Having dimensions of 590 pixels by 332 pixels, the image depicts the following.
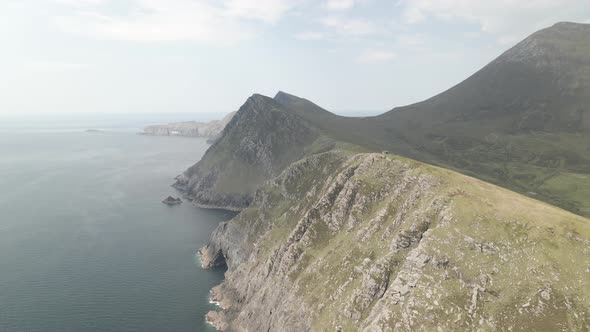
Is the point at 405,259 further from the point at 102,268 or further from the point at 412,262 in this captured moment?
the point at 102,268

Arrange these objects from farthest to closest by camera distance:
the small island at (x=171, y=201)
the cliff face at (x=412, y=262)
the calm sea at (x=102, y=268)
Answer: the small island at (x=171, y=201)
the calm sea at (x=102, y=268)
the cliff face at (x=412, y=262)

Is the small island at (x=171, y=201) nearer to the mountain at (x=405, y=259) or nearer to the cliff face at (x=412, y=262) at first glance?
the mountain at (x=405, y=259)

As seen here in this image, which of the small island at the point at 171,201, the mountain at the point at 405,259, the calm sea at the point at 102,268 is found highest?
the mountain at the point at 405,259

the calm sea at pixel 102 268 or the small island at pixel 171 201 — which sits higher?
the small island at pixel 171 201

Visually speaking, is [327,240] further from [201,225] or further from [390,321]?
[201,225]

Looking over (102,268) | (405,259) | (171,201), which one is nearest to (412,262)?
(405,259)

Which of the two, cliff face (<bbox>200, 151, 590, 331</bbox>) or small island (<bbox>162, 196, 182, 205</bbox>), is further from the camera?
small island (<bbox>162, 196, 182, 205</bbox>)

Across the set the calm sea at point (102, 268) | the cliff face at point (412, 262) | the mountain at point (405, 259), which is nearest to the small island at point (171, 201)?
the calm sea at point (102, 268)

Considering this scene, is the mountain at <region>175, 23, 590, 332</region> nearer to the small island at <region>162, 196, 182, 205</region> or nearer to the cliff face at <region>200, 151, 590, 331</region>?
the cliff face at <region>200, 151, 590, 331</region>

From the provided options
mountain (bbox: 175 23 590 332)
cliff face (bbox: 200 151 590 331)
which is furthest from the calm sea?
cliff face (bbox: 200 151 590 331)
